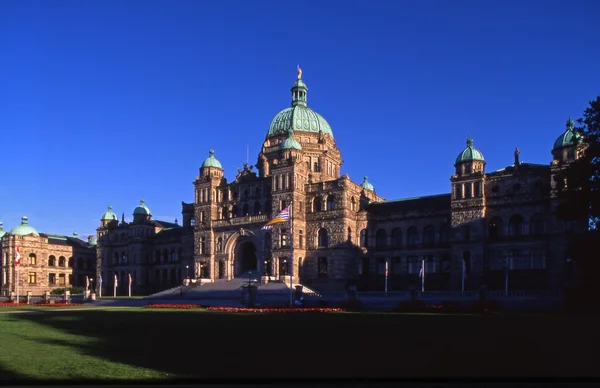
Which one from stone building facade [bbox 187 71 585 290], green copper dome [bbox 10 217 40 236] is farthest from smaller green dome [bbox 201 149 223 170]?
green copper dome [bbox 10 217 40 236]

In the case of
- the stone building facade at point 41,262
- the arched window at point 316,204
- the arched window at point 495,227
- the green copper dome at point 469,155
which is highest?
the green copper dome at point 469,155

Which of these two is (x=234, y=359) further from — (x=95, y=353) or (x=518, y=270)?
(x=518, y=270)

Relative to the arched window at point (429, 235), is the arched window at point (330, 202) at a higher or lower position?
higher

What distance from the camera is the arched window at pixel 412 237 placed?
74.6 metres

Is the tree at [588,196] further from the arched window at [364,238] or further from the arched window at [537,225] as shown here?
the arched window at [364,238]

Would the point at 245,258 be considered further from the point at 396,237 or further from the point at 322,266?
the point at 396,237

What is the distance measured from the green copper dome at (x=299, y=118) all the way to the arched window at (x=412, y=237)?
2551cm

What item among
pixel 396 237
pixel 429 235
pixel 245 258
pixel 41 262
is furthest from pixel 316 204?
pixel 41 262

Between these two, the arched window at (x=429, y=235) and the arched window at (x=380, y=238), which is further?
the arched window at (x=380, y=238)

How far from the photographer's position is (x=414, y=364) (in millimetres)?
17078

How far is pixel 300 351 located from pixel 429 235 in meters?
56.2

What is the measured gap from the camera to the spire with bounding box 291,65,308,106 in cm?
9656

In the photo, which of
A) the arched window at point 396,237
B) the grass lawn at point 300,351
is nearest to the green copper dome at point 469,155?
the arched window at point 396,237

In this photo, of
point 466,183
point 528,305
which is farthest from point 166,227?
point 528,305
